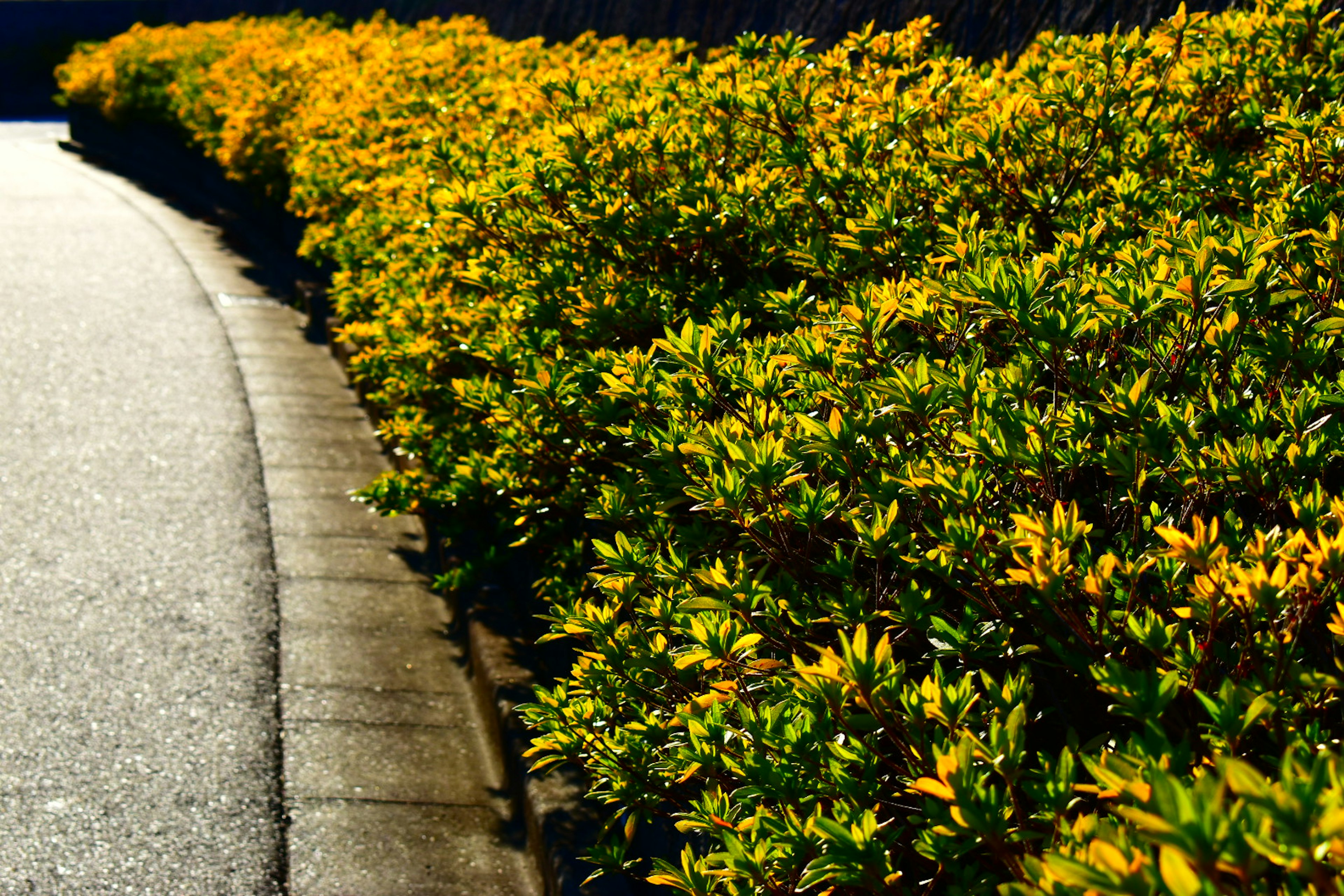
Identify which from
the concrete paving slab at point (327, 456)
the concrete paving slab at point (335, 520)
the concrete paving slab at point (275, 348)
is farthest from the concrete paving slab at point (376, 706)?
the concrete paving slab at point (275, 348)

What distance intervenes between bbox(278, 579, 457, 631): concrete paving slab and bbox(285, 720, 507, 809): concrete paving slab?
63 cm

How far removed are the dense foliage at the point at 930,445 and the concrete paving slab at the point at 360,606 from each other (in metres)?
0.49

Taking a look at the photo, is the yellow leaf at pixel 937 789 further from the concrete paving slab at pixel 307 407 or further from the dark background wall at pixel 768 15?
the concrete paving slab at pixel 307 407

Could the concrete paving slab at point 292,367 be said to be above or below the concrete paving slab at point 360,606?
above

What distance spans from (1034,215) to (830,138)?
0.67m

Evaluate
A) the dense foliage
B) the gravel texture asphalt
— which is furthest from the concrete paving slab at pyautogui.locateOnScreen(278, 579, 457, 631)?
the dense foliage

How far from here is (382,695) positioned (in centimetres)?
412

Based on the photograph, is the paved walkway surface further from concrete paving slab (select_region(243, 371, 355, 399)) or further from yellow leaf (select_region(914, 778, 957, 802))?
yellow leaf (select_region(914, 778, 957, 802))

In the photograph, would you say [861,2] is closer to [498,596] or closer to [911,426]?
[498,596]

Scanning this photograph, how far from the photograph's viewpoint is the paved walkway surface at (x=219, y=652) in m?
3.33

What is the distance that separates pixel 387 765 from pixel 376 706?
0.35m

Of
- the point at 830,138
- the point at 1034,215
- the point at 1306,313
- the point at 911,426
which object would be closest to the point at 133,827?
the point at 911,426

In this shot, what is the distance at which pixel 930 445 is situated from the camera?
210 cm

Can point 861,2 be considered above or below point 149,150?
above
